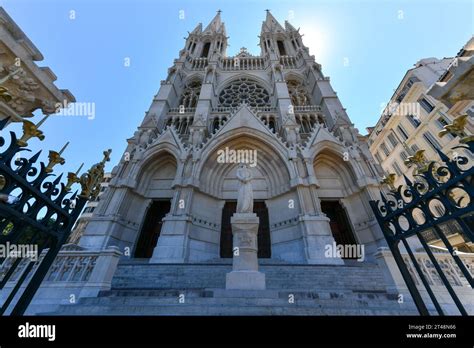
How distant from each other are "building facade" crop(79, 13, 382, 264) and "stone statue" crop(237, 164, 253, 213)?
5031mm

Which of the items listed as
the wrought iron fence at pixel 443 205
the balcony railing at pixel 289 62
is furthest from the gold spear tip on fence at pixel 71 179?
the balcony railing at pixel 289 62

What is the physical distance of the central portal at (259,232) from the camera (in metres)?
12.0

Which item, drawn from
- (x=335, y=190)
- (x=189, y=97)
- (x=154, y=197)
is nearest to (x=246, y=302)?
(x=154, y=197)

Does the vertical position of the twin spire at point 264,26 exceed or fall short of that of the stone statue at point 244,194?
it exceeds it

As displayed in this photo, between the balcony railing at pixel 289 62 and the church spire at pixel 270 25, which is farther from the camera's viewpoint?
the church spire at pixel 270 25

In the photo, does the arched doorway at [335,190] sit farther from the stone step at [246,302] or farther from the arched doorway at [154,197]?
the arched doorway at [154,197]

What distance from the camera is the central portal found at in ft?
39.4

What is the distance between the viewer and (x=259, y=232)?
1273cm

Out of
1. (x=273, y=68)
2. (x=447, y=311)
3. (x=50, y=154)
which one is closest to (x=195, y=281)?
(x=50, y=154)

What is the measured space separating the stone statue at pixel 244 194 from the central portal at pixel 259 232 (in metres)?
6.22

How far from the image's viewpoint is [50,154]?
2494 millimetres

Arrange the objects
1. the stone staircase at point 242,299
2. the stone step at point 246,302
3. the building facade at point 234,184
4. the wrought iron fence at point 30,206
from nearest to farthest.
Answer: the wrought iron fence at point 30,206
the stone staircase at point 242,299
the stone step at point 246,302
the building facade at point 234,184

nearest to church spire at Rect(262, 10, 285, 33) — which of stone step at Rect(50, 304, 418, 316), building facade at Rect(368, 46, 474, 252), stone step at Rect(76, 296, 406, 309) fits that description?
building facade at Rect(368, 46, 474, 252)
